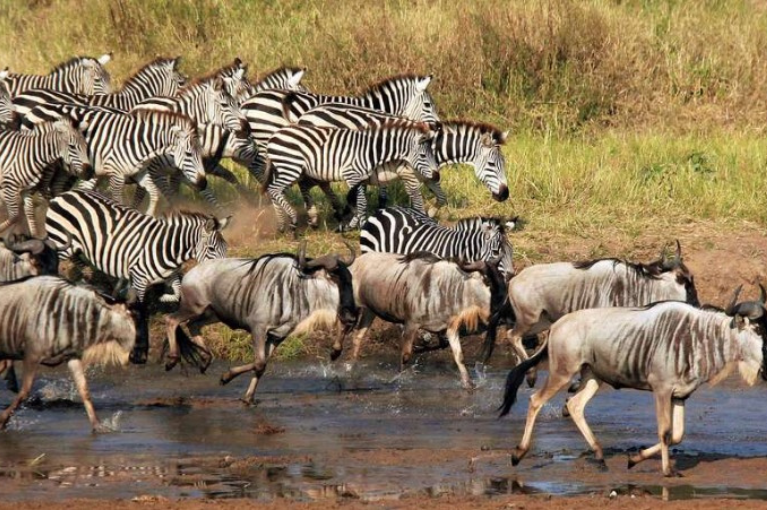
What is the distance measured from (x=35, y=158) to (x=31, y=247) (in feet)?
9.27

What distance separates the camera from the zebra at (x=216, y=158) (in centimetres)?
1552

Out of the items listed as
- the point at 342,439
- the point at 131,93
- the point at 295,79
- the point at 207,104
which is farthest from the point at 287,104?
the point at 342,439

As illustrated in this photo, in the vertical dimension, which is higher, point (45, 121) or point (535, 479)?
point (45, 121)

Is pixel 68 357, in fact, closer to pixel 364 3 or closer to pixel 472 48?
pixel 472 48

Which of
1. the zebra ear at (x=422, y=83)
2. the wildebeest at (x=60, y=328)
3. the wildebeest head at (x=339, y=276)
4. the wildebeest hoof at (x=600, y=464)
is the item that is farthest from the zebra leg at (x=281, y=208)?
the wildebeest hoof at (x=600, y=464)

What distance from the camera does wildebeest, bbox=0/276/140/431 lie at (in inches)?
415

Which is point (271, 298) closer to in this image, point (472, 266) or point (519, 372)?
point (472, 266)

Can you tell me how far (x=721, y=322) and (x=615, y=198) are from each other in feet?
20.1

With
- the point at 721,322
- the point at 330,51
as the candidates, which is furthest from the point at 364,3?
the point at 721,322

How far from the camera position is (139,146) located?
49.6ft

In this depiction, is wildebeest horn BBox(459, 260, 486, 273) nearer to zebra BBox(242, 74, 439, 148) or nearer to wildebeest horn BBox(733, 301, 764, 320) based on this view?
wildebeest horn BBox(733, 301, 764, 320)

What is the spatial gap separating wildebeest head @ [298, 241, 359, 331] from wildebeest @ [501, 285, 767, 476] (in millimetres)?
2475

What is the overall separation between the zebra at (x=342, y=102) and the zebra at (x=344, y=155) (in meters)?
1.14

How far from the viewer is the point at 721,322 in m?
9.15
